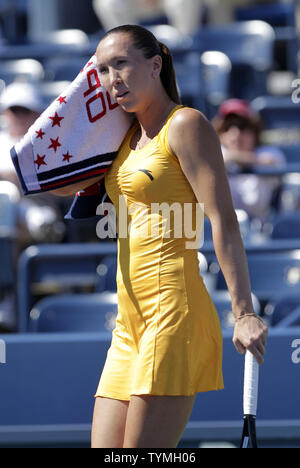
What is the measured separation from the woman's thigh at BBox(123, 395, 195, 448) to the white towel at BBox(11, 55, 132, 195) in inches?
23.5

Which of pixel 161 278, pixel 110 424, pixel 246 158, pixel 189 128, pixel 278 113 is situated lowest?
pixel 110 424

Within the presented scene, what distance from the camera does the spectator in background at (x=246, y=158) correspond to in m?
4.85

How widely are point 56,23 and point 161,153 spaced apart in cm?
731

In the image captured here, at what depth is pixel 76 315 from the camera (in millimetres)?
3352

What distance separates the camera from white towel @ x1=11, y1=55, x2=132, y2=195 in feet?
7.16

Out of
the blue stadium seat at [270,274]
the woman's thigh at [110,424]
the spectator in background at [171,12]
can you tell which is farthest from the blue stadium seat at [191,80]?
the woman's thigh at [110,424]

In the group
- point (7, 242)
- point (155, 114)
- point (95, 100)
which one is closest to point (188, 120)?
point (155, 114)

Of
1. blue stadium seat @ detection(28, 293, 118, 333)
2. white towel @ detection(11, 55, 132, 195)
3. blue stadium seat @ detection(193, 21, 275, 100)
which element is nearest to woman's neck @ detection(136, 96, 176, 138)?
white towel @ detection(11, 55, 132, 195)

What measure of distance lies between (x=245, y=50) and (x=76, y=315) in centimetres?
445

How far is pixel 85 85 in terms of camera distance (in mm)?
2211

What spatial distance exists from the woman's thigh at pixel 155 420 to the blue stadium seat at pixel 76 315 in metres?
1.40

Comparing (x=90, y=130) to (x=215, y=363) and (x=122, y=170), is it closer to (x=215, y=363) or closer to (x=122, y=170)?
(x=122, y=170)

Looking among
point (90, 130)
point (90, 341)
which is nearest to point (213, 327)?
point (90, 130)

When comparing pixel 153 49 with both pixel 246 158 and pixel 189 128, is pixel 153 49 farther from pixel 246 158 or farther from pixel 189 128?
pixel 246 158
